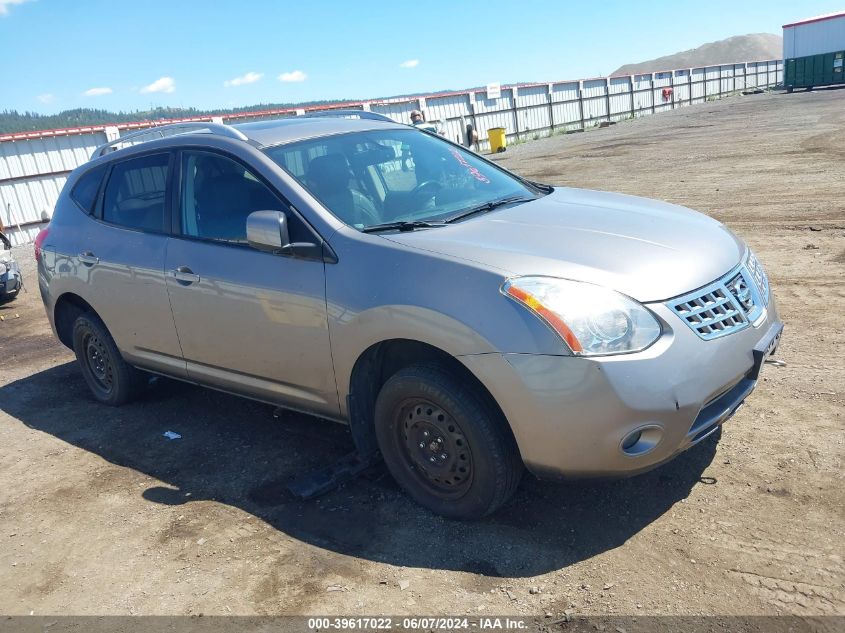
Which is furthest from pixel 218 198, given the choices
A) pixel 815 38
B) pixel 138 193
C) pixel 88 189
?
pixel 815 38

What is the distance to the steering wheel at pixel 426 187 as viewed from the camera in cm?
418

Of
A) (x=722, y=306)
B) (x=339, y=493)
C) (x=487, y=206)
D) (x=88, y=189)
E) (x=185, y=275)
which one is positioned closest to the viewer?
(x=722, y=306)

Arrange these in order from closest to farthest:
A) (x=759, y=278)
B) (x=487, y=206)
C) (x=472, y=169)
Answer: (x=759, y=278)
(x=487, y=206)
(x=472, y=169)

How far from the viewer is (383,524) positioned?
3643mm

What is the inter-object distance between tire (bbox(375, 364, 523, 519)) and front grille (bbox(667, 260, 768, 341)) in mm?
917

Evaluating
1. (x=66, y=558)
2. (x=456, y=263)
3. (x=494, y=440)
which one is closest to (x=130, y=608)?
(x=66, y=558)

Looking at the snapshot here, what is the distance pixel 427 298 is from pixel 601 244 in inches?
33.8

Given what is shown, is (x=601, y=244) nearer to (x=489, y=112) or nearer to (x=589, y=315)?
(x=589, y=315)

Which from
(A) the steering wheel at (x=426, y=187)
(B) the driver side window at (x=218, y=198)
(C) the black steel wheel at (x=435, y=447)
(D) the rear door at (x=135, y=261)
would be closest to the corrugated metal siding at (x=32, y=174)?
(D) the rear door at (x=135, y=261)

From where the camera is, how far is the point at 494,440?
127 inches

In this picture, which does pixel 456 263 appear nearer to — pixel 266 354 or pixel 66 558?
pixel 266 354

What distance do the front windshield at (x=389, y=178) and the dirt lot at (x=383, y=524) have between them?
4.94ft

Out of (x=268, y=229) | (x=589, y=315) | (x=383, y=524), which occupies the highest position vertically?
(x=268, y=229)

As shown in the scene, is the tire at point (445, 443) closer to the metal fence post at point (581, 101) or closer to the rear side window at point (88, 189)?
the rear side window at point (88, 189)
